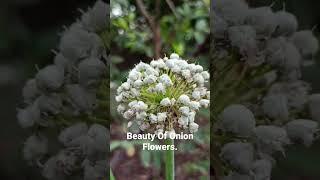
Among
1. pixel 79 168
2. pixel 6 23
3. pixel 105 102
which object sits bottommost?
pixel 79 168

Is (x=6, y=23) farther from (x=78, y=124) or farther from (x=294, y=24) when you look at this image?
(x=294, y=24)

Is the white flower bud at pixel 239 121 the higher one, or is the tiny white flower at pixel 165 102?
the tiny white flower at pixel 165 102

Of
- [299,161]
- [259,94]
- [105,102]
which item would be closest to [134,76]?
[105,102]

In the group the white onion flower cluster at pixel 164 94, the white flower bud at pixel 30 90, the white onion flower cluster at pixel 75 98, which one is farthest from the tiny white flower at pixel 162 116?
the white flower bud at pixel 30 90

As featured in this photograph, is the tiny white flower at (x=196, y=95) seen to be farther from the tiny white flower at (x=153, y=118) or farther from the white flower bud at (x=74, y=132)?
the white flower bud at (x=74, y=132)

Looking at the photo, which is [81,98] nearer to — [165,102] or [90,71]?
[90,71]

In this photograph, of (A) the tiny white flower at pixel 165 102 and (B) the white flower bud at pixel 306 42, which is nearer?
(A) the tiny white flower at pixel 165 102
